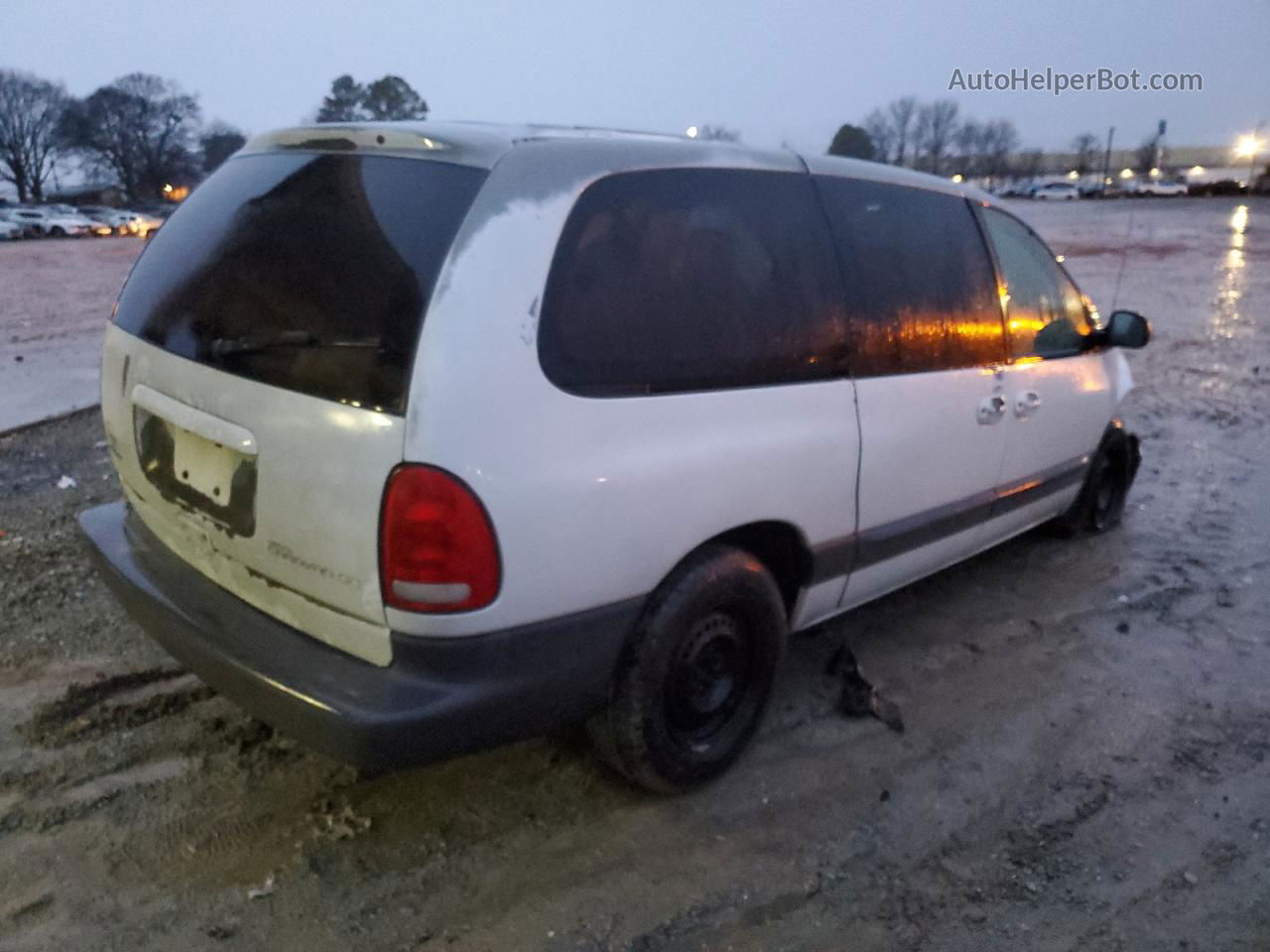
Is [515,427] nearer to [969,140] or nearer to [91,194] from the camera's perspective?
[91,194]

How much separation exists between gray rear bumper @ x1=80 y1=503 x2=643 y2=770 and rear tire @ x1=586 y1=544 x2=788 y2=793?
0.13 meters

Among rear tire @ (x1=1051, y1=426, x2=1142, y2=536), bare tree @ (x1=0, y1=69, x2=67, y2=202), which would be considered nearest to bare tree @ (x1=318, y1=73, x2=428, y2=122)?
bare tree @ (x1=0, y1=69, x2=67, y2=202)

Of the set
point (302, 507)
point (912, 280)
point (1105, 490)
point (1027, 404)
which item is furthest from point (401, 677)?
point (1105, 490)

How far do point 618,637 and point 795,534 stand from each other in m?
0.76

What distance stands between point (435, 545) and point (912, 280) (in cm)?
204

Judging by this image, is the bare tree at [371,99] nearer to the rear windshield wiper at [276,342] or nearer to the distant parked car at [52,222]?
the distant parked car at [52,222]

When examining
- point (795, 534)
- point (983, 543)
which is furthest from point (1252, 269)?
point (795, 534)

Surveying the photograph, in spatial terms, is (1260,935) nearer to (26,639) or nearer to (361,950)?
(361,950)

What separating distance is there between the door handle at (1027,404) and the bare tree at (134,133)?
8282 centimetres

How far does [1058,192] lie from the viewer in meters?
63.3

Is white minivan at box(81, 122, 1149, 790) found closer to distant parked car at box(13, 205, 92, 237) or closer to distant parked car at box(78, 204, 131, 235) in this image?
distant parked car at box(13, 205, 92, 237)

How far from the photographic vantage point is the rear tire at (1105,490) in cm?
507

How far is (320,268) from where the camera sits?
8.26 feet

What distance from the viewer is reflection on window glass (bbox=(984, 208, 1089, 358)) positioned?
401cm
